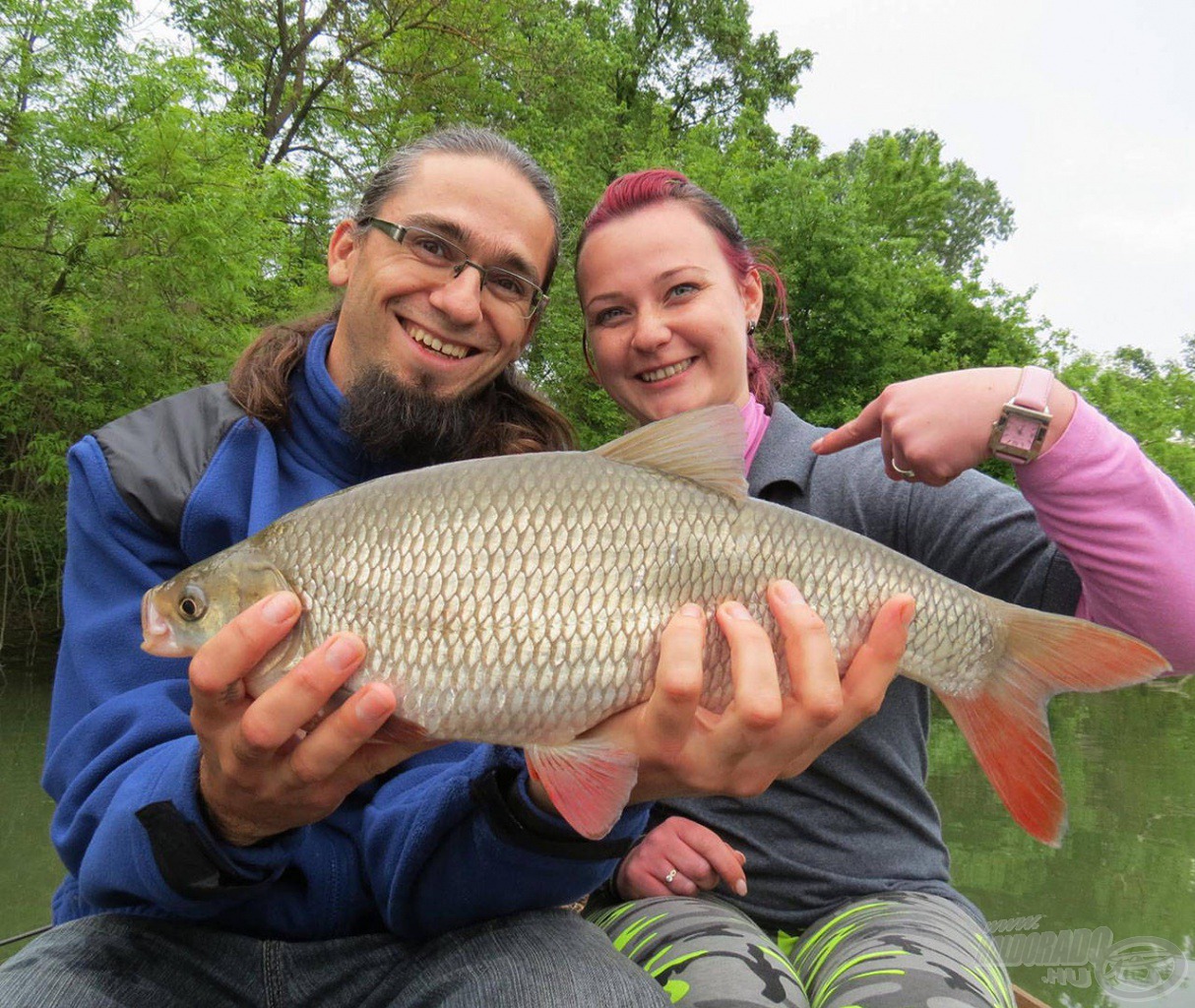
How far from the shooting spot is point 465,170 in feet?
7.55

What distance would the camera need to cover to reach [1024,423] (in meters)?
1.56

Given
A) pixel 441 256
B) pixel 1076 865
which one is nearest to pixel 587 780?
pixel 441 256

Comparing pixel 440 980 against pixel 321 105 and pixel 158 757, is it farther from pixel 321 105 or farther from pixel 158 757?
pixel 321 105

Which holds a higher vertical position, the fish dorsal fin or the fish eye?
the fish dorsal fin

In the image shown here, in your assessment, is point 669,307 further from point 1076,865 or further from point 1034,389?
point 1076,865

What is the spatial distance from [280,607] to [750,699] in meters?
0.69

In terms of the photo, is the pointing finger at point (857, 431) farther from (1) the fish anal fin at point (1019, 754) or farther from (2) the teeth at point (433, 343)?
(2) the teeth at point (433, 343)

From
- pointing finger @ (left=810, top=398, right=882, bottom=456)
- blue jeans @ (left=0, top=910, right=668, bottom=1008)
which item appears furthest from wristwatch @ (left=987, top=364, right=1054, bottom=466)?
blue jeans @ (left=0, top=910, right=668, bottom=1008)

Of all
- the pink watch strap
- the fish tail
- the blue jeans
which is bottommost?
the blue jeans

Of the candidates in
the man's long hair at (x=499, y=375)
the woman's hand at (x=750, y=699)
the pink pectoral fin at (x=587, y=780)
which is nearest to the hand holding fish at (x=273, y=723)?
the pink pectoral fin at (x=587, y=780)

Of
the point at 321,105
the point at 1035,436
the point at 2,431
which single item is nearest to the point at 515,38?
the point at 321,105

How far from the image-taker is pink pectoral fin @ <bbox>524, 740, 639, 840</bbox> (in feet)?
4.53

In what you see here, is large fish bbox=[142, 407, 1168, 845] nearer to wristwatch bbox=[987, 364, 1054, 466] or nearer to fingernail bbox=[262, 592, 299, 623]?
fingernail bbox=[262, 592, 299, 623]

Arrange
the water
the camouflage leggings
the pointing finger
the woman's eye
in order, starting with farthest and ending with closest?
the water, the woman's eye, the pointing finger, the camouflage leggings
